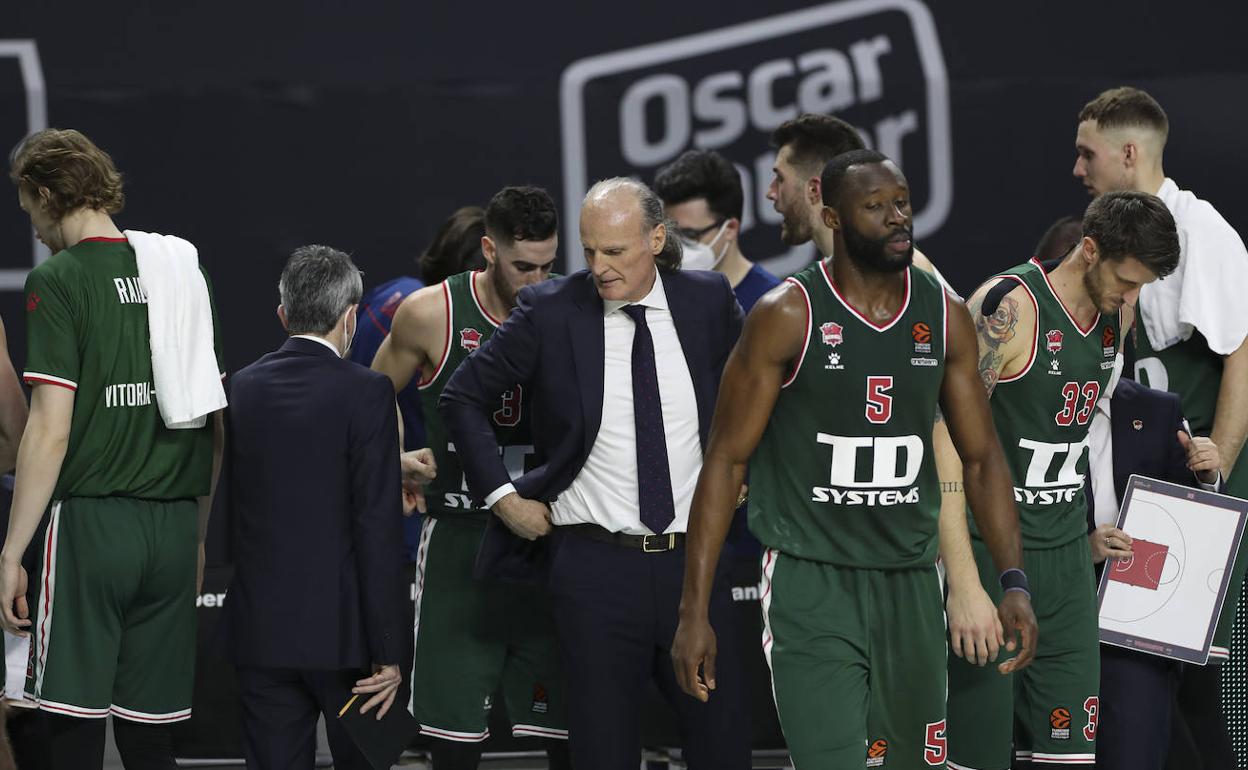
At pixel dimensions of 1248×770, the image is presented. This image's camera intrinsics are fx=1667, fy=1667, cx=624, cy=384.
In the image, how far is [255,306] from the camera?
24.2 feet

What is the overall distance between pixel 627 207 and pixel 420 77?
3.44m

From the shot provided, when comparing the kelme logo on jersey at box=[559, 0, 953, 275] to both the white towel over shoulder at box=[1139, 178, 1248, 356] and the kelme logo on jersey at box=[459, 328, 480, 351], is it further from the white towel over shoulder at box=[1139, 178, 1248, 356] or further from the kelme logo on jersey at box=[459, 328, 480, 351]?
the kelme logo on jersey at box=[459, 328, 480, 351]

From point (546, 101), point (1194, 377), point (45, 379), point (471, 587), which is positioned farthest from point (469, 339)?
point (546, 101)

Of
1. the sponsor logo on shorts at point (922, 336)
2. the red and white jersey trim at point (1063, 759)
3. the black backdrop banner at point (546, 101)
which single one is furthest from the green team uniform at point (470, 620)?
the black backdrop banner at point (546, 101)

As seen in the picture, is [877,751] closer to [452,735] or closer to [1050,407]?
[1050,407]

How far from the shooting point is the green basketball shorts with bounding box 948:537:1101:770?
4.46 m

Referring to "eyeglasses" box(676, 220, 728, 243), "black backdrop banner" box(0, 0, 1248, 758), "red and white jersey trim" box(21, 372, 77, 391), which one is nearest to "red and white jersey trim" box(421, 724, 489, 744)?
"red and white jersey trim" box(21, 372, 77, 391)

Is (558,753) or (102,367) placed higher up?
(102,367)

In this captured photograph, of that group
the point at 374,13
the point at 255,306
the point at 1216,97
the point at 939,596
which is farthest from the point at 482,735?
the point at 1216,97

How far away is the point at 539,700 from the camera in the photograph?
190 inches

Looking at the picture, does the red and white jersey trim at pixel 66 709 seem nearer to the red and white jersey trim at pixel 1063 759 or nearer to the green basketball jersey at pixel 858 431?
the green basketball jersey at pixel 858 431

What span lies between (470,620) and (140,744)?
0.97 metres

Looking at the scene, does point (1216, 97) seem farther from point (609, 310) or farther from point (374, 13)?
point (609, 310)

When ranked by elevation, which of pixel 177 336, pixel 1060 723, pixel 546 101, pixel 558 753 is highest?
pixel 546 101
